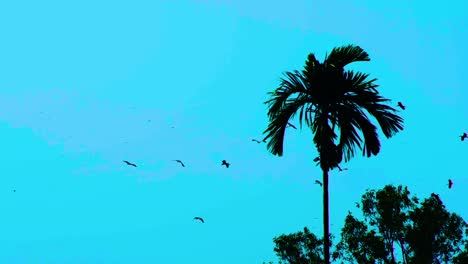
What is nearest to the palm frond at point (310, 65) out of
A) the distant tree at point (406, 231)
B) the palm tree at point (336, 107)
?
the palm tree at point (336, 107)

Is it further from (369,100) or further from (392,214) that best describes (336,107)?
(392,214)

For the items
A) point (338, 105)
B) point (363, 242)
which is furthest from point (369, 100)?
point (363, 242)

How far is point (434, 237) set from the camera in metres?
34.6

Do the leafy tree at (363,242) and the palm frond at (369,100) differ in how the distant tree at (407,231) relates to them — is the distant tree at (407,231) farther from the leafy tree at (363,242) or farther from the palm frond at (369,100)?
the palm frond at (369,100)

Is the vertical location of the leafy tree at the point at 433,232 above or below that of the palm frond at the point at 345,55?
above

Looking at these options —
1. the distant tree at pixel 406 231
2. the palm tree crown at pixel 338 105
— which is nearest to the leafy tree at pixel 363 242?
the distant tree at pixel 406 231

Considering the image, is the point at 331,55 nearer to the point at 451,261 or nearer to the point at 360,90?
the point at 360,90

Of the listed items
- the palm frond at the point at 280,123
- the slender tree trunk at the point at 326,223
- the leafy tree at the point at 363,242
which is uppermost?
the leafy tree at the point at 363,242

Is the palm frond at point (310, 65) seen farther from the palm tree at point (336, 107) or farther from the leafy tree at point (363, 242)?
the leafy tree at point (363, 242)

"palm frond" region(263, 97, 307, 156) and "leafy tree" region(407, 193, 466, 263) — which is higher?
"leafy tree" region(407, 193, 466, 263)

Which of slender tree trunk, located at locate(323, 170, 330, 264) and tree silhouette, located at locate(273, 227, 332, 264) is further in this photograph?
tree silhouette, located at locate(273, 227, 332, 264)

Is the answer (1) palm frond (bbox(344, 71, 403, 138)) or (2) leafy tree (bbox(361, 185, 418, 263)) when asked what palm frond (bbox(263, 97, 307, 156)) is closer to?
(1) palm frond (bbox(344, 71, 403, 138))

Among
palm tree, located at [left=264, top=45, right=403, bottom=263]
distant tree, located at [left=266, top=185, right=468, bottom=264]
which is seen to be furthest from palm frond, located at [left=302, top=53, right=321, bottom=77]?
distant tree, located at [left=266, top=185, right=468, bottom=264]

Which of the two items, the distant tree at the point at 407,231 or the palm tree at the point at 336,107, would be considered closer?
the palm tree at the point at 336,107
